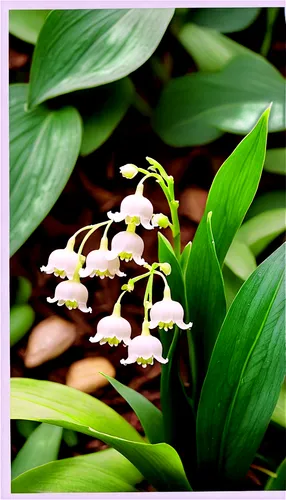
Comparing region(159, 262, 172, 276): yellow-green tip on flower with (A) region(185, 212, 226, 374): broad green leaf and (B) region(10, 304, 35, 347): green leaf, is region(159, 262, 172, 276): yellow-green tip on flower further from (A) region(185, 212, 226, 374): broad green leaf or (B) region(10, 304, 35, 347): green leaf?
(B) region(10, 304, 35, 347): green leaf

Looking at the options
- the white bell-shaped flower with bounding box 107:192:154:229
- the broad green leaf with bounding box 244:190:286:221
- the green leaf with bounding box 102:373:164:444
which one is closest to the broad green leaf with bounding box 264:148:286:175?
the broad green leaf with bounding box 244:190:286:221

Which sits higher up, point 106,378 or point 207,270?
point 207,270

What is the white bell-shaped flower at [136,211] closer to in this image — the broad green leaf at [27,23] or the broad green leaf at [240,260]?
the broad green leaf at [240,260]

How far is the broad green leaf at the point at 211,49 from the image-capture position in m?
0.86

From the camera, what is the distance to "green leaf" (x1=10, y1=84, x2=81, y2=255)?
0.81 metres

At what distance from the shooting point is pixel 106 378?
0.79m

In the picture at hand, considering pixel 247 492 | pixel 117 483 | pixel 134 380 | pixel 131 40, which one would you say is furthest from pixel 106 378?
pixel 131 40

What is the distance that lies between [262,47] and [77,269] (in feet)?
1.67

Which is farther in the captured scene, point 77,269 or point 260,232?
point 260,232

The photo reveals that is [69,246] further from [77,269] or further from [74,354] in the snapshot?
[74,354]

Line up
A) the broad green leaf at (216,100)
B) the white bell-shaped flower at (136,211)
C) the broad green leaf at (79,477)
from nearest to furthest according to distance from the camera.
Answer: the white bell-shaped flower at (136,211) → the broad green leaf at (79,477) → the broad green leaf at (216,100)

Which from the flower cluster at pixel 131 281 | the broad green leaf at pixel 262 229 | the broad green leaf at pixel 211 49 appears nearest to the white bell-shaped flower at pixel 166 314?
the flower cluster at pixel 131 281

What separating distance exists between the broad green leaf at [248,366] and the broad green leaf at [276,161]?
193 mm

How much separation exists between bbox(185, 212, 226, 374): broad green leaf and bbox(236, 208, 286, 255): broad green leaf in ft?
0.43
